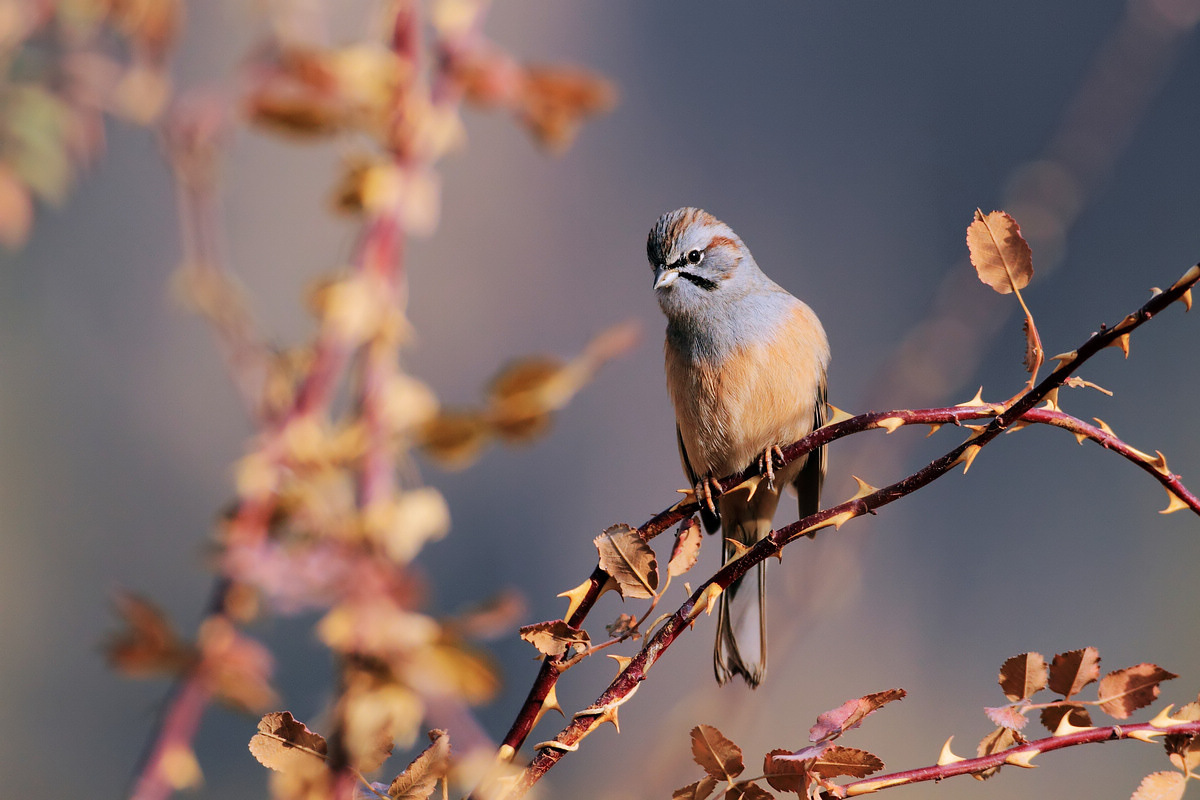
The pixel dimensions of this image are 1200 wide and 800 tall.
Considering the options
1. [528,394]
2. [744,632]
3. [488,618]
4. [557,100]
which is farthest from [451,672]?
[744,632]

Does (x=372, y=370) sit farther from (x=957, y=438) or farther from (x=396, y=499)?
(x=957, y=438)

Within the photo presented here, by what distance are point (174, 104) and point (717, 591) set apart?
13.6 inches

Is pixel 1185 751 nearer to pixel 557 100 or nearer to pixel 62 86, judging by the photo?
pixel 557 100

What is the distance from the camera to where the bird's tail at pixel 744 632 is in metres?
1.07

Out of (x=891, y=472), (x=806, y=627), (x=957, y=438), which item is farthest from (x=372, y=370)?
(x=957, y=438)

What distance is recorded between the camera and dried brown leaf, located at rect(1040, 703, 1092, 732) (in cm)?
49

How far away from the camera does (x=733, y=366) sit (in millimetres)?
1381

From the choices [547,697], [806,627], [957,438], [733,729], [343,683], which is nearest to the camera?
[343,683]

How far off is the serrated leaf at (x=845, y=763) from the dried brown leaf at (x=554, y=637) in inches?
4.7

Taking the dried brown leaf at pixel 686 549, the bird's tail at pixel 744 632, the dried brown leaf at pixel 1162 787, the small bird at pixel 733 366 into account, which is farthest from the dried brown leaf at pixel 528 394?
the small bird at pixel 733 366

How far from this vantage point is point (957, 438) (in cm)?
249

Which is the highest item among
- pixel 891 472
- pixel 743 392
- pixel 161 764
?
pixel 743 392

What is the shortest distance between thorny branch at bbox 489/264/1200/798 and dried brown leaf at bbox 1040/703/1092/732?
106mm

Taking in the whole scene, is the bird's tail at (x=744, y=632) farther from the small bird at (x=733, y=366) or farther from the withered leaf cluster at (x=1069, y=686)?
the withered leaf cluster at (x=1069, y=686)
